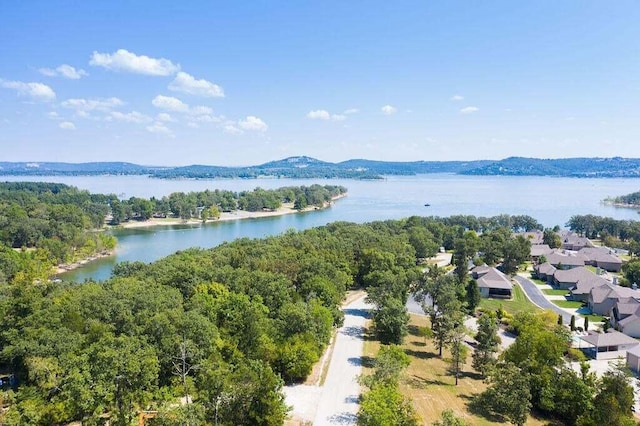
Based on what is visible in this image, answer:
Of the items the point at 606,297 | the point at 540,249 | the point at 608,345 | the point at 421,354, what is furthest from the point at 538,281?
the point at 421,354

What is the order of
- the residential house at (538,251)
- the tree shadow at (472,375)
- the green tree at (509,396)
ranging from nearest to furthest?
1. the green tree at (509,396)
2. the tree shadow at (472,375)
3. the residential house at (538,251)

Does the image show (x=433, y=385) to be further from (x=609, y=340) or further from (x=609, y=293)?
(x=609, y=293)

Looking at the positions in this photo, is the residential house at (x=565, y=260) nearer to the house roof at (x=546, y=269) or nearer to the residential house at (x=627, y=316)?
the house roof at (x=546, y=269)

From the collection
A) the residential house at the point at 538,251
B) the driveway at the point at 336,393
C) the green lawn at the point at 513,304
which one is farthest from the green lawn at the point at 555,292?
the driveway at the point at 336,393

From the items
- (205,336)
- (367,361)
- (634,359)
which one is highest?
(205,336)

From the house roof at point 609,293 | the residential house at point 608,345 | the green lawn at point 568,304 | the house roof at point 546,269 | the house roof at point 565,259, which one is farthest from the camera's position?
the house roof at point 565,259

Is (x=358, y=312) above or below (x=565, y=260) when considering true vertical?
below
